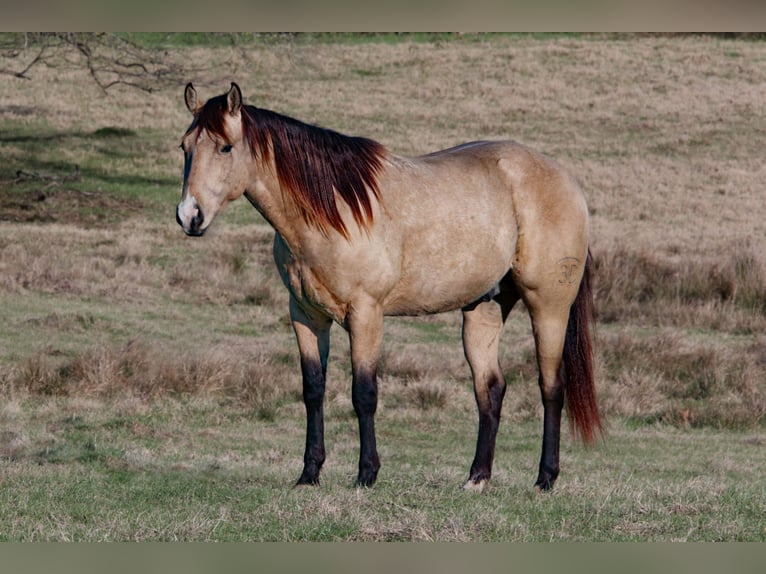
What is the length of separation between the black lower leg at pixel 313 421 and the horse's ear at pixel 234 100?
1.89 m

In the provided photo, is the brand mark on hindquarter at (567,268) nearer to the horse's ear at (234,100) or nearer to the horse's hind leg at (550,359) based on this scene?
the horse's hind leg at (550,359)

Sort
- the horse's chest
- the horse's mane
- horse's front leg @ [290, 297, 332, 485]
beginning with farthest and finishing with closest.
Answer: horse's front leg @ [290, 297, 332, 485] < the horse's chest < the horse's mane

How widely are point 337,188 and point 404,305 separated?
3.36ft

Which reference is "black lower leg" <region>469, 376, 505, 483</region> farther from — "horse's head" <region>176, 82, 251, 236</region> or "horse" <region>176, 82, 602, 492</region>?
"horse's head" <region>176, 82, 251, 236</region>

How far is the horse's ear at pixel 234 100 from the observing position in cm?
704

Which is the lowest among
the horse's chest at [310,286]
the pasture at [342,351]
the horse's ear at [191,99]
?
the pasture at [342,351]

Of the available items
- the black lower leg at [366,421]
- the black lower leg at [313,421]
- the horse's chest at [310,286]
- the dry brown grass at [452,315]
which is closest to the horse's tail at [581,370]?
the black lower leg at [366,421]

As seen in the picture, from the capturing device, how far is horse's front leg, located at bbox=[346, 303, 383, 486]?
7629 mm

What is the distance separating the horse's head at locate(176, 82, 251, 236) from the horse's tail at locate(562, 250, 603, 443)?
120 inches

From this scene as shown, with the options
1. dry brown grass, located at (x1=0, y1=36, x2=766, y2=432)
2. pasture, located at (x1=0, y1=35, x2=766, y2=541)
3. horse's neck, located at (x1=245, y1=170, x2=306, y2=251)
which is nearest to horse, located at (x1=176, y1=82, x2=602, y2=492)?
horse's neck, located at (x1=245, y1=170, x2=306, y2=251)

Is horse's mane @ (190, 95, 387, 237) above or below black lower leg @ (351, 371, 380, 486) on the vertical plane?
above

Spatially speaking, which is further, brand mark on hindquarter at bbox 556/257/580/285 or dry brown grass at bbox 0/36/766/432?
dry brown grass at bbox 0/36/766/432

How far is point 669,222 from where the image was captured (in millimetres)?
28938

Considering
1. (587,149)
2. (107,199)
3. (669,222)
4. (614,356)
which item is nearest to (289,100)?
(587,149)
